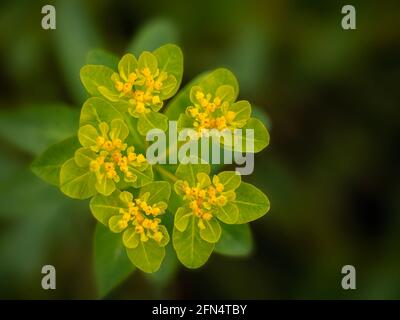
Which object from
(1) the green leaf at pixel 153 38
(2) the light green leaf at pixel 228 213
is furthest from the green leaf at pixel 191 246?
(1) the green leaf at pixel 153 38

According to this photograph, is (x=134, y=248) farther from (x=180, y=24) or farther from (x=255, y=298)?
(x=180, y=24)

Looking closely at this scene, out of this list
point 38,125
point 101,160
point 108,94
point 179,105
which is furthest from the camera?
point 38,125

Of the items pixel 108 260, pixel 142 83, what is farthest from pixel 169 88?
pixel 108 260

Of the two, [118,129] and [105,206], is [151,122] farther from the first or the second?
[105,206]

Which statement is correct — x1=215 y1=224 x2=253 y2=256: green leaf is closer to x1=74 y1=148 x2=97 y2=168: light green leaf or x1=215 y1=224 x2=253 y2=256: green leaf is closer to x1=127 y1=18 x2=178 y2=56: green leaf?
x1=74 y1=148 x2=97 y2=168: light green leaf

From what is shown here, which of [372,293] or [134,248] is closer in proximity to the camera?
[134,248]
